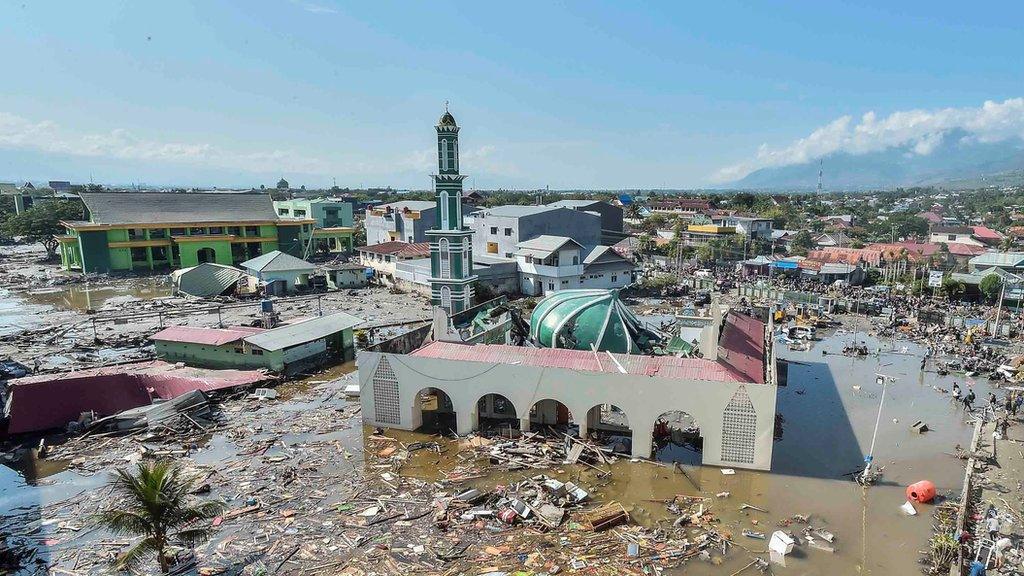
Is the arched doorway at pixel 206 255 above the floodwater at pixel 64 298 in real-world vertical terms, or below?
above

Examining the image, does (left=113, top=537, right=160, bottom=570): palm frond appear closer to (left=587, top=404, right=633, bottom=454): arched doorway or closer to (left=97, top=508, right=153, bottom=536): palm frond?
(left=97, top=508, right=153, bottom=536): palm frond

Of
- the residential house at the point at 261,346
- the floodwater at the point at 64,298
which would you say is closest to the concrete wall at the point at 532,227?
the residential house at the point at 261,346

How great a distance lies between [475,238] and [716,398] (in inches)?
1475

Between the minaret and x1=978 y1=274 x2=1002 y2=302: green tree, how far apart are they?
3364 cm

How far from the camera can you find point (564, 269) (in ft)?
132

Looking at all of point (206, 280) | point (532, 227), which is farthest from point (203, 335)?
point (532, 227)

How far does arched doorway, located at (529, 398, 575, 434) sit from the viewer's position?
19219 mm

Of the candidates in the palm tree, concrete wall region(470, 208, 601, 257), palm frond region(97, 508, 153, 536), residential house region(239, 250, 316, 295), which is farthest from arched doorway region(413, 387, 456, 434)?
concrete wall region(470, 208, 601, 257)

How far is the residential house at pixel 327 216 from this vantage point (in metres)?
64.1

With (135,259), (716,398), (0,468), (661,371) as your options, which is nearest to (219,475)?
(0,468)

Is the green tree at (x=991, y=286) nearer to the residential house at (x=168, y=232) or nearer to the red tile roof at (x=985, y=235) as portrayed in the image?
the red tile roof at (x=985, y=235)

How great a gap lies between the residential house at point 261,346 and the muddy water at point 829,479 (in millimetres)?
8554

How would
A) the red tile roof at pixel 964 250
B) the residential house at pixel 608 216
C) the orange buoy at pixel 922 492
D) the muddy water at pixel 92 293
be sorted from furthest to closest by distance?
the residential house at pixel 608 216, the red tile roof at pixel 964 250, the muddy water at pixel 92 293, the orange buoy at pixel 922 492

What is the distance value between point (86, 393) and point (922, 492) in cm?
2566
